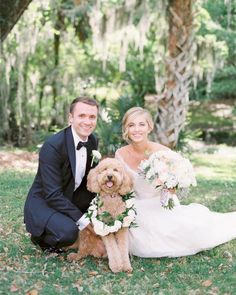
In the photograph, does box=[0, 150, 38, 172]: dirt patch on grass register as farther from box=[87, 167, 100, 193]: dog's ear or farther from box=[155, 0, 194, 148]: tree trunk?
box=[87, 167, 100, 193]: dog's ear

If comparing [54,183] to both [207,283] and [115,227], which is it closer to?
[115,227]

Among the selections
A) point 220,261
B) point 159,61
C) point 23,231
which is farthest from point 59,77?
point 220,261

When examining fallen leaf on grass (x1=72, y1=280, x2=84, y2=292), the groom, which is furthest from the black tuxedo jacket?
fallen leaf on grass (x1=72, y1=280, x2=84, y2=292)

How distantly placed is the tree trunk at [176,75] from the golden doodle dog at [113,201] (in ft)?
22.7

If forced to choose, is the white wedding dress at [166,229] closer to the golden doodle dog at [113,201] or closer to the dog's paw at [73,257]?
the golden doodle dog at [113,201]

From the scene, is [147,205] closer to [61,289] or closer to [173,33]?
[61,289]

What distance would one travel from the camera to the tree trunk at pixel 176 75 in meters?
11.1

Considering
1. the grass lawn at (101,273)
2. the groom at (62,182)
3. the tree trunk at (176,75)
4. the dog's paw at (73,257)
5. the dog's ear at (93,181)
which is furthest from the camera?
the tree trunk at (176,75)

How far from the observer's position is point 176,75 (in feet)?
36.8

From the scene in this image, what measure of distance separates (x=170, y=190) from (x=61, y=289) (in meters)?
1.40

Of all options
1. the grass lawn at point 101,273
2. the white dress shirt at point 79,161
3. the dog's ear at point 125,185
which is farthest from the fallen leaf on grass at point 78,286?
the white dress shirt at point 79,161

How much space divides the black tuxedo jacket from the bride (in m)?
0.63

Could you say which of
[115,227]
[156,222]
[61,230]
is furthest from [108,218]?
[156,222]

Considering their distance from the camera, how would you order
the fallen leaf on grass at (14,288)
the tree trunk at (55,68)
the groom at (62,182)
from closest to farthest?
the fallen leaf on grass at (14,288), the groom at (62,182), the tree trunk at (55,68)
